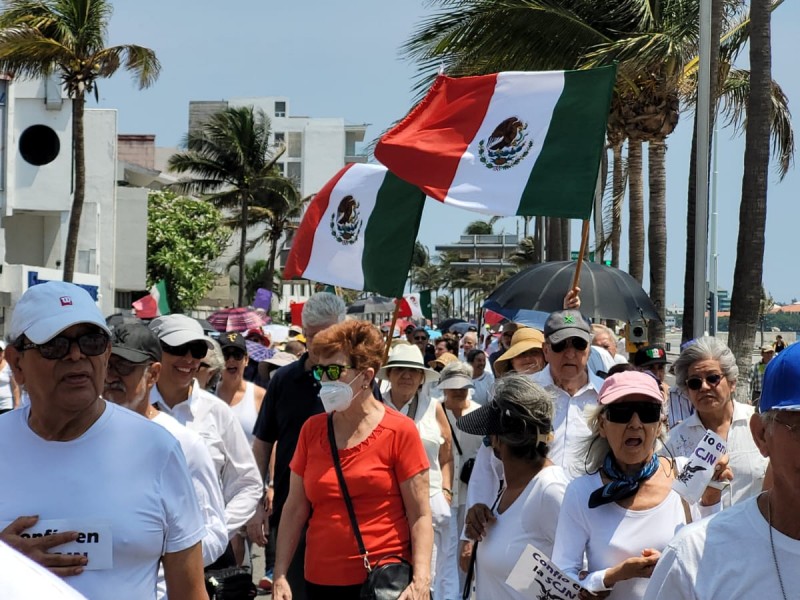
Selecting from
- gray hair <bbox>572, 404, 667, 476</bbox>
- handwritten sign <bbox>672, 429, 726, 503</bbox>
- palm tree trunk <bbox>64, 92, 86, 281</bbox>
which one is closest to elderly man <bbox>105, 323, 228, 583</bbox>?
gray hair <bbox>572, 404, 667, 476</bbox>

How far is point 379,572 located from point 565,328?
1921 mm

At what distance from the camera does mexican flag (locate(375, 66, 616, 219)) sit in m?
8.87

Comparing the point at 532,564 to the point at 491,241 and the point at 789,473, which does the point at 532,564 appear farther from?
the point at 491,241

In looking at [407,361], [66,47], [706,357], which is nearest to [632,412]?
[706,357]

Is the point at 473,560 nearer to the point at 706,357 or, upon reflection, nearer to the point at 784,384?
the point at 706,357

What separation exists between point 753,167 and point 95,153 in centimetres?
3831

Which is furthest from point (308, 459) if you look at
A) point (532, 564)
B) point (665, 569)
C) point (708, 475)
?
point (665, 569)

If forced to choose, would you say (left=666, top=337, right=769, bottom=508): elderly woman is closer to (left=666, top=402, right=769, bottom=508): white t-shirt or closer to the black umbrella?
(left=666, top=402, right=769, bottom=508): white t-shirt

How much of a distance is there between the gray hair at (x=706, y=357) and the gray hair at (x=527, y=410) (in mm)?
1082

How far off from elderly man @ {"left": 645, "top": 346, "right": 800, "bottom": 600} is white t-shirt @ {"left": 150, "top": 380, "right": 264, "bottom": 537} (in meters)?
3.72

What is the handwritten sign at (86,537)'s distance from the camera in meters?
3.31

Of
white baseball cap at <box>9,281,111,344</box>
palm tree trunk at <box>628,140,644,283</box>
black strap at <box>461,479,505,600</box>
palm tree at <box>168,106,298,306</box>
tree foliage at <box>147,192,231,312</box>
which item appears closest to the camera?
white baseball cap at <box>9,281,111,344</box>

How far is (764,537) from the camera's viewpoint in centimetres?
273

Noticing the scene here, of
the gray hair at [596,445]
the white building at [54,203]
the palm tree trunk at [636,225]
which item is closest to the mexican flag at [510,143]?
the gray hair at [596,445]
